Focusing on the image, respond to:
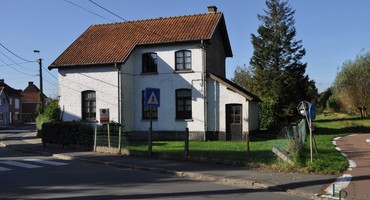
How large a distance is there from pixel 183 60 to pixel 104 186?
17105 mm

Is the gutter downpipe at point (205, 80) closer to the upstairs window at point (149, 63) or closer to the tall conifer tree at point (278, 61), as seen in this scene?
the upstairs window at point (149, 63)

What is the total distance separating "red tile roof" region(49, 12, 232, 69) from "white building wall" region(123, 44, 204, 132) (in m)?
0.71

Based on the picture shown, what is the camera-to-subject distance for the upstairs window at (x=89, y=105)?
1138 inches

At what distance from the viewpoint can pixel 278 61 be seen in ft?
164

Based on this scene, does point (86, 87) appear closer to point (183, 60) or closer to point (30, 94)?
point (183, 60)

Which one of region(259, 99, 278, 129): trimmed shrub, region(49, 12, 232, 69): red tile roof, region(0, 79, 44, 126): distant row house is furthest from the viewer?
region(0, 79, 44, 126): distant row house

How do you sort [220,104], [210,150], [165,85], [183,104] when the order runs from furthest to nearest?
1. [165,85]
2. [183,104]
3. [220,104]
4. [210,150]

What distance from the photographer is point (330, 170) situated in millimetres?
12805

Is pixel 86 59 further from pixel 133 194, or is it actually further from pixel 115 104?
pixel 133 194

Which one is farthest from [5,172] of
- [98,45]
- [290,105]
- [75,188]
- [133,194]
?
[290,105]

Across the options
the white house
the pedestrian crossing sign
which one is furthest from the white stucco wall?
the pedestrian crossing sign

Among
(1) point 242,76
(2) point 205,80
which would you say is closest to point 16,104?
(1) point 242,76

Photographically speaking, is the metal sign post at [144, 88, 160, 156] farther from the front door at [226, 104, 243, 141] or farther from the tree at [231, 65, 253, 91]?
the tree at [231, 65, 253, 91]

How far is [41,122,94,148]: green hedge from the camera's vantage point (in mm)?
21281
